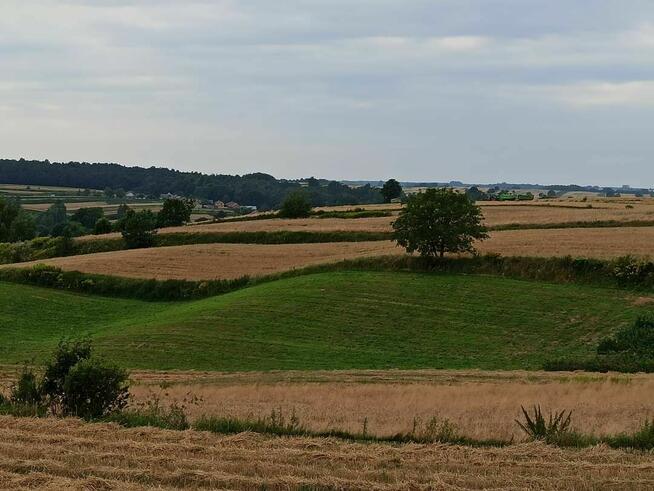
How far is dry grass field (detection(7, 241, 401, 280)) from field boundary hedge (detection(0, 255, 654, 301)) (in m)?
1.47

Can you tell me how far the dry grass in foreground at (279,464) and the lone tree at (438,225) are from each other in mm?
42286

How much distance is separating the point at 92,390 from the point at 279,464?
255 inches

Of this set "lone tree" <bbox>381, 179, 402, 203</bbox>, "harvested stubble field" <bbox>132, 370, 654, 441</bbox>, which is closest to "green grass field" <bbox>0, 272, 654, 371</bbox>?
"harvested stubble field" <bbox>132, 370, 654, 441</bbox>

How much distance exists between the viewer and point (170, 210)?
4582 inches

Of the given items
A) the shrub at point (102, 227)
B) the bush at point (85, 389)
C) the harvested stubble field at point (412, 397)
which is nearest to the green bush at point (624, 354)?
the harvested stubble field at point (412, 397)

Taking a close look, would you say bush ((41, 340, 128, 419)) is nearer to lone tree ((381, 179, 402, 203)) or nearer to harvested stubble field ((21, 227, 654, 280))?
harvested stubble field ((21, 227, 654, 280))

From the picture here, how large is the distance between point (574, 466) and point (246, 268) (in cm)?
5340

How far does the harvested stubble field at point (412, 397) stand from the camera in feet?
56.2

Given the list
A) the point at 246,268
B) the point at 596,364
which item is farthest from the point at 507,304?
the point at 246,268

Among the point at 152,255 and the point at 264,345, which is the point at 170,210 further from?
the point at 264,345

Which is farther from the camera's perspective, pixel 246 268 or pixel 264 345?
pixel 246 268

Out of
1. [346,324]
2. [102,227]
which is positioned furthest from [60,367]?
[102,227]

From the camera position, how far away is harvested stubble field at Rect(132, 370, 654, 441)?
17141 mm

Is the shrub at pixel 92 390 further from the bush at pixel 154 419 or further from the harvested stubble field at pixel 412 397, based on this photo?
the harvested stubble field at pixel 412 397
